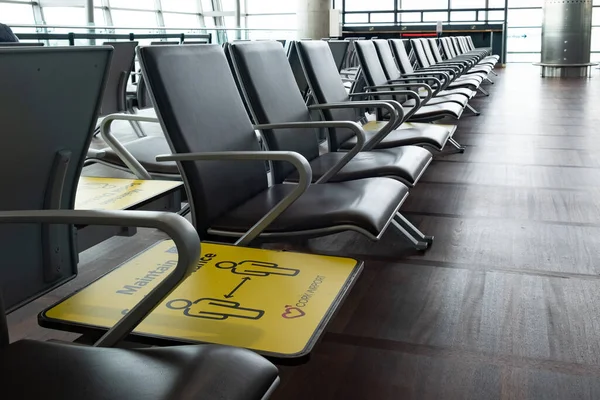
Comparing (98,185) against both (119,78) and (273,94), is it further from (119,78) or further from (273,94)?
(119,78)

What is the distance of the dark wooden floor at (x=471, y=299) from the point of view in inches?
68.0

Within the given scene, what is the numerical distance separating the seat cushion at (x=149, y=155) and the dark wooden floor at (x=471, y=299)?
0.39 m

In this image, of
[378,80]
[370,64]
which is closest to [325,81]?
[370,64]

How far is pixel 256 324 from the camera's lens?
1.21m

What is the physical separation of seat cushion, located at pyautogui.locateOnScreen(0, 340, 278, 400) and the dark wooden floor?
0.75m

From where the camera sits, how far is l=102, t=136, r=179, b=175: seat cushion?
2611 mm

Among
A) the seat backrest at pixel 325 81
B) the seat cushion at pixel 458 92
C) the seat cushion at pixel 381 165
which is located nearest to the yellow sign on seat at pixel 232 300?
the seat cushion at pixel 381 165

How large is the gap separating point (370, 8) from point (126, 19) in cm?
744

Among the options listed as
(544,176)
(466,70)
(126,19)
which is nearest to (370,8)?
(126,19)

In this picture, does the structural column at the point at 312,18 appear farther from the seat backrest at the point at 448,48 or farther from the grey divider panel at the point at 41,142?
the grey divider panel at the point at 41,142

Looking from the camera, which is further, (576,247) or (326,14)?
(326,14)

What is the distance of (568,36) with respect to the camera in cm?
1277

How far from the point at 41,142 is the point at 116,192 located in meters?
0.85

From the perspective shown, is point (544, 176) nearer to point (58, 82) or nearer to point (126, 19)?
point (58, 82)
